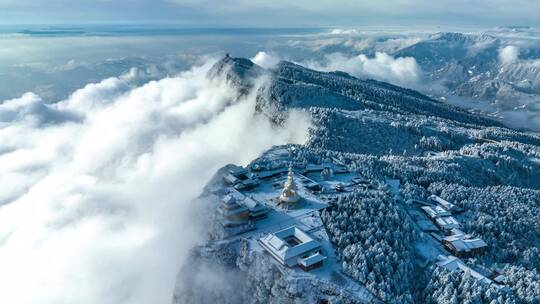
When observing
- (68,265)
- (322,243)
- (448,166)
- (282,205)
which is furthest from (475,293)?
(68,265)

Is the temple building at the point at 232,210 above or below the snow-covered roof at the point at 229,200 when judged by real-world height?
below

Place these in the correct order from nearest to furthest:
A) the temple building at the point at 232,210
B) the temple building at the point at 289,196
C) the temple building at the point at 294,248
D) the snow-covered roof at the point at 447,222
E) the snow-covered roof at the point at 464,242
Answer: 1. the temple building at the point at 294,248
2. the snow-covered roof at the point at 464,242
3. the temple building at the point at 232,210
4. the snow-covered roof at the point at 447,222
5. the temple building at the point at 289,196

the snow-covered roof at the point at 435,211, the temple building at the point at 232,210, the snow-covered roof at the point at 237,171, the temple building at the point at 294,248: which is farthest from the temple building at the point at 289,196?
the snow-covered roof at the point at 435,211

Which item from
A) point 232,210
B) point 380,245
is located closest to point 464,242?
point 380,245

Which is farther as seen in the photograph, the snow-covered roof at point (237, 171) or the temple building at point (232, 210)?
the snow-covered roof at point (237, 171)

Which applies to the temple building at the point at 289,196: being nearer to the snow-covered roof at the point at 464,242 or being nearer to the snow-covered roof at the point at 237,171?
the snow-covered roof at the point at 237,171

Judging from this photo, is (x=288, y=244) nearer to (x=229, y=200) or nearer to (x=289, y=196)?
(x=229, y=200)

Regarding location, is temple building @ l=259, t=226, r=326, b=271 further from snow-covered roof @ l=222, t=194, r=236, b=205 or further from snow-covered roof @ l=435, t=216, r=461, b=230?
snow-covered roof @ l=435, t=216, r=461, b=230

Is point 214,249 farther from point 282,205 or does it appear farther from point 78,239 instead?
point 78,239

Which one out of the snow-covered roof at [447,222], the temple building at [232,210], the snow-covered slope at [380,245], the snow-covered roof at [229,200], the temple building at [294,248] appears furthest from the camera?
the snow-covered roof at [447,222]
